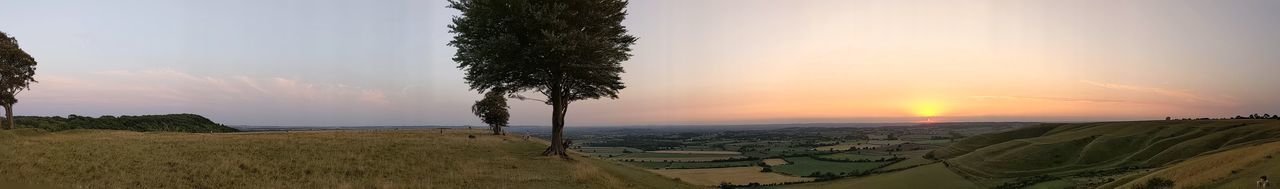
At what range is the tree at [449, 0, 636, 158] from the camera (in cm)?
2925

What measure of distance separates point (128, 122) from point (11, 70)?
43.6 meters

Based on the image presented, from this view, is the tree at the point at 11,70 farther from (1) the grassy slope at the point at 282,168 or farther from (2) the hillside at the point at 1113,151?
(2) the hillside at the point at 1113,151

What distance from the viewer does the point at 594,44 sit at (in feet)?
97.9

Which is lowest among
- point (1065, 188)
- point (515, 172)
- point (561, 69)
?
point (1065, 188)

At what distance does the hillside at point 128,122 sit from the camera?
70412 millimetres

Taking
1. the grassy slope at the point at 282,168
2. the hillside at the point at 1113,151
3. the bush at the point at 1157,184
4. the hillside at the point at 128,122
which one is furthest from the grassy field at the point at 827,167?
the hillside at the point at 128,122

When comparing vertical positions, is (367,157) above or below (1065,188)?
above

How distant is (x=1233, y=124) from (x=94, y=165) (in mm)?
111573

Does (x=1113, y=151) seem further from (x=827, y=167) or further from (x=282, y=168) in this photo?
(x=282, y=168)

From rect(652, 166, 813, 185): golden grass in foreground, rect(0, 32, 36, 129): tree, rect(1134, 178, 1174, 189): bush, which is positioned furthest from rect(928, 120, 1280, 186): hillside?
rect(0, 32, 36, 129): tree

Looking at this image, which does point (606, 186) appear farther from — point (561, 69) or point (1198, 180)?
point (1198, 180)

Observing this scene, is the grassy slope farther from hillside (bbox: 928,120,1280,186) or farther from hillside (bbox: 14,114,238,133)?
hillside (bbox: 14,114,238,133)

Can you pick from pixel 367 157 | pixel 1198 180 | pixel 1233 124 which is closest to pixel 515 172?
pixel 367 157

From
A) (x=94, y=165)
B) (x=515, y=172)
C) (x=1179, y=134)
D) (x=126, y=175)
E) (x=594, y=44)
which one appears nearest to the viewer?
(x=126, y=175)
